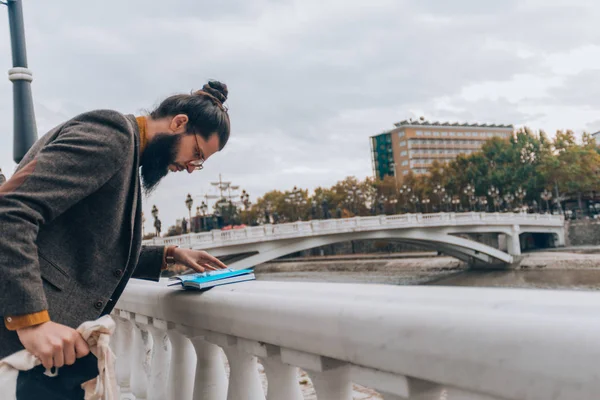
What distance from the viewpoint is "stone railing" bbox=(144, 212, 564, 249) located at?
20531 millimetres

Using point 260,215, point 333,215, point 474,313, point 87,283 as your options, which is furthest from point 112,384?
point 260,215

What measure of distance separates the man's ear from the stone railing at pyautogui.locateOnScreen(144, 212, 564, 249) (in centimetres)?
1789

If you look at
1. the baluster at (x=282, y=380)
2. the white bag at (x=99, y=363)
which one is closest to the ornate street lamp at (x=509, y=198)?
the baluster at (x=282, y=380)

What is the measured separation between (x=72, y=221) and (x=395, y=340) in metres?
0.93

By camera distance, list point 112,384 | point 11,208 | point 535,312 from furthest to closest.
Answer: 1. point 112,384
2. point 11,208
3. point 535,312

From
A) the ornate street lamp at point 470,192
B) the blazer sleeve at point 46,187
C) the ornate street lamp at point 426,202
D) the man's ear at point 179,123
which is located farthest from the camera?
the ornate street lamp at point 426,202

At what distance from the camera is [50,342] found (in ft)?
3.73

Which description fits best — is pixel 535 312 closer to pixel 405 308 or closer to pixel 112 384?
pixel 405 308

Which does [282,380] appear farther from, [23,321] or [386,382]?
[23,321]

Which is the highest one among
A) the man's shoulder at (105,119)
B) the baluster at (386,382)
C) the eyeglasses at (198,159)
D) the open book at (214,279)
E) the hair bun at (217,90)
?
the hair bun at (217,90)

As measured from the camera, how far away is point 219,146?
5.37ft

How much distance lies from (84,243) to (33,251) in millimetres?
224

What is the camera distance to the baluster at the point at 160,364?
191 centimetres

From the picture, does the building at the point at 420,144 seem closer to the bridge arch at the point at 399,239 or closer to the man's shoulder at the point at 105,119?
the bridge arch at the point at 399,239
